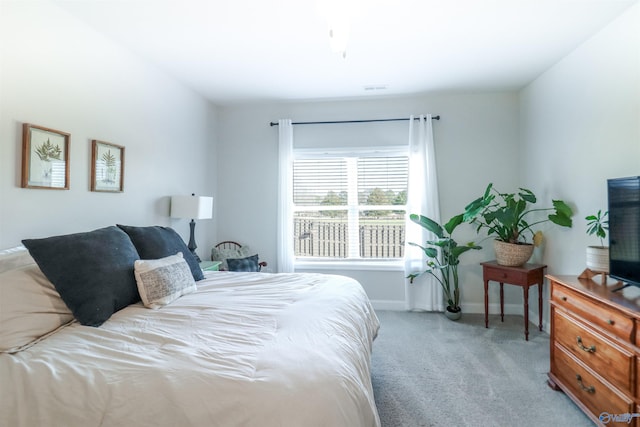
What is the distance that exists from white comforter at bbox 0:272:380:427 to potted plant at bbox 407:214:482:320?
2138 mm

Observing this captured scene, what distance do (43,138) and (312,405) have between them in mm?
2151

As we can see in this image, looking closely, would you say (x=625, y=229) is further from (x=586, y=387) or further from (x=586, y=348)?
(x=586, y=387)

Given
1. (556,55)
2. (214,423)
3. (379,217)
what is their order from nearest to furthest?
(214,423)
(556,55)
(379,217)

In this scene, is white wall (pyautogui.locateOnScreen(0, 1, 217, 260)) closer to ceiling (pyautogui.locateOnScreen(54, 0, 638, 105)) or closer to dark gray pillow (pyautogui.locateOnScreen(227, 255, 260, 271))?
ceiling (pyautogui.locateOnScreen(54, 0, 638, 105))

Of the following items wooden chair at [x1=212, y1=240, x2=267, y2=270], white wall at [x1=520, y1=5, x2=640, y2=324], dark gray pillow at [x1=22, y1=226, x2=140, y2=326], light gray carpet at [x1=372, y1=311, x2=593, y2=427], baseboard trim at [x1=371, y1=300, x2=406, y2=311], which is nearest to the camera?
dark gray pillow at [x1=22, y1=226, x2=140, y2=326]

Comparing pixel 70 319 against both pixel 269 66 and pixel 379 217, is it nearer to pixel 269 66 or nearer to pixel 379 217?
pixel 269 66

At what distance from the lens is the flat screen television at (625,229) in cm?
161

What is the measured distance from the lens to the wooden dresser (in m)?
1.44

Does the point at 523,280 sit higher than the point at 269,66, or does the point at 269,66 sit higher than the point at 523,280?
the point at 269,66

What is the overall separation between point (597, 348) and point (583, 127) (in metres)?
1.77

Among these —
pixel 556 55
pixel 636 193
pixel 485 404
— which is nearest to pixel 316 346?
pixel 485 404

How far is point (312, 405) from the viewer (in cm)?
90

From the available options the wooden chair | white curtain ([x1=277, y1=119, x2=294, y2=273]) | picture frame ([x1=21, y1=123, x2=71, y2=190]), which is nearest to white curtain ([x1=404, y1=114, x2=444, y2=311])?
white curtain ([x1=277, y1=119, x2=294, y2=273])

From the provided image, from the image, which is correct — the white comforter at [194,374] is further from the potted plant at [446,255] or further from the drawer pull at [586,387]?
the potted plant at [446,255]
